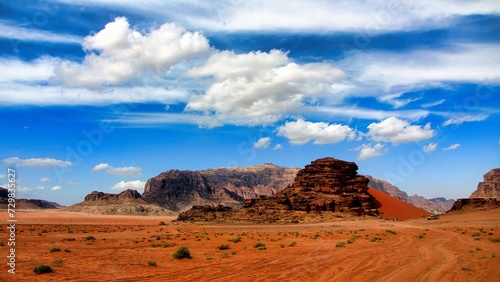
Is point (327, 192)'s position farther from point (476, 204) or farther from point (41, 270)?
point (41, 270)

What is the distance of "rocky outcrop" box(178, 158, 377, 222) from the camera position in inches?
2844

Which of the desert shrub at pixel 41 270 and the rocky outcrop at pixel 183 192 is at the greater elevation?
the rocky outcrop at pixel 183 192

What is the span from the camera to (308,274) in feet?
44.9

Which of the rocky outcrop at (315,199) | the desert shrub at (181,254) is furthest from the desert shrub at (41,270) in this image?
the rocky outcrop at (315,199)

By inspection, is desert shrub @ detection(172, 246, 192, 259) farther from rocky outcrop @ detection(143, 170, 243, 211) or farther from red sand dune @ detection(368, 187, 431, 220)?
rocky outcrop @ detection(143, 170, 243, 211)

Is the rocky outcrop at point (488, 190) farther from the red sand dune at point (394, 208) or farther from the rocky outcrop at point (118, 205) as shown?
the rocky outcrop at point (118, 205)

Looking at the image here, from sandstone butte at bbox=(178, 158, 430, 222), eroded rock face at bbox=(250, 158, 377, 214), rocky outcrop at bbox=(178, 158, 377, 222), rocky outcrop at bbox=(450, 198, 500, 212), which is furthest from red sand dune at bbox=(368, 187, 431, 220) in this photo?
rocky outcrop at bbox=(450, 198, 500, 212)

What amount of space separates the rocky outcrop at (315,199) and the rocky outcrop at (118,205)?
218 ft

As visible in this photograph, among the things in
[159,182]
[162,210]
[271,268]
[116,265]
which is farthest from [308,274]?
[159,182]

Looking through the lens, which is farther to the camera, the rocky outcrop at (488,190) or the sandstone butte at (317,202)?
the rocky outcrop at (488,190)

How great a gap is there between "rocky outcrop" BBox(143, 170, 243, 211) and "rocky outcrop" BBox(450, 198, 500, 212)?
11236cm

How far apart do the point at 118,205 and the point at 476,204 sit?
12305 cm

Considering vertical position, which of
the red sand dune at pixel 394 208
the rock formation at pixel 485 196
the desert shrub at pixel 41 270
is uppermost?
the rock formation at pixel 485 196

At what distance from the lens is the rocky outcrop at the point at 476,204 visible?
6145 centimetres
